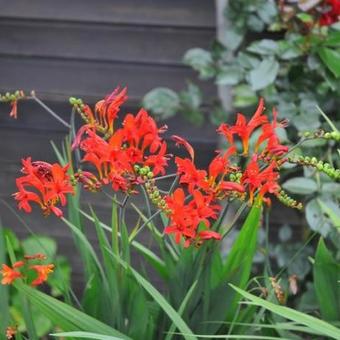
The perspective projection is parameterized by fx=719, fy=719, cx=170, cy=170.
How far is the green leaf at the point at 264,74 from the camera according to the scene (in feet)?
5.66

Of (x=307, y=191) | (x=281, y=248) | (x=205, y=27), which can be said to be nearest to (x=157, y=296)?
(x=307, y=191)

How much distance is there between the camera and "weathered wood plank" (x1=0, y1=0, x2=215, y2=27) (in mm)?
2068

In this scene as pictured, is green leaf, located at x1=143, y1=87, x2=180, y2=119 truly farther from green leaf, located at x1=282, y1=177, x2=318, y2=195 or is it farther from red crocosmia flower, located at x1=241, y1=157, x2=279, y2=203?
red crocosmia flower, located at x1=241, y1=157, x2=279, y2=203

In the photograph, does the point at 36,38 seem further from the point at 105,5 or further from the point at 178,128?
the point at 178,128

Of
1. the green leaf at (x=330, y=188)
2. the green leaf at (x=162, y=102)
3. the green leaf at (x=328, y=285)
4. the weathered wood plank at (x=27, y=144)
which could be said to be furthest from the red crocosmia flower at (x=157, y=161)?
the weathered wood plank at (x=27, y=144)

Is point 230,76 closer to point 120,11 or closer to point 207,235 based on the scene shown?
point 120,11

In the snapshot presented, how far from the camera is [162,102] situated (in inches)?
77.8

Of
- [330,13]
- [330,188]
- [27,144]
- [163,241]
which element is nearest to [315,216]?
[330,188]

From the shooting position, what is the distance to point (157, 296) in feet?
3.30

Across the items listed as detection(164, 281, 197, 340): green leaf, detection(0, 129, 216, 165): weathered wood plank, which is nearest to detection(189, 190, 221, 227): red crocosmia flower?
detection(164, 281, 197, 340): green leaf

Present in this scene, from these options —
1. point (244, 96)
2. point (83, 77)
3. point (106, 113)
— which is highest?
point (83, 77)

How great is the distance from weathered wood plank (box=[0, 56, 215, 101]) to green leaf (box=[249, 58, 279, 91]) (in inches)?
17.1

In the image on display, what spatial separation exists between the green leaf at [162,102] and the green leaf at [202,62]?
128 millimetres

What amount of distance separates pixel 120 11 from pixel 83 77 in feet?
0.78
